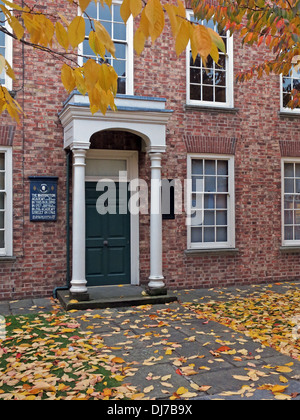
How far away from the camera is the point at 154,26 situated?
2314mm

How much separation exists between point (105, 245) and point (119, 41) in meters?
4.44

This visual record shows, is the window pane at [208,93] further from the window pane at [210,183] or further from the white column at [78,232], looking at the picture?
the white column at [78,232]

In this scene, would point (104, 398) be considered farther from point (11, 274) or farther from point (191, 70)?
point (191, 70)

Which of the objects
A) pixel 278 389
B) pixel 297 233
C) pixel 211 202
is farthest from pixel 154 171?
pixel 278 389

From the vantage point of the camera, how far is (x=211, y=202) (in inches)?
382

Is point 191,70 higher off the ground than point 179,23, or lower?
higher

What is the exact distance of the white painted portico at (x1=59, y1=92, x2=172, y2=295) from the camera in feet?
24.8

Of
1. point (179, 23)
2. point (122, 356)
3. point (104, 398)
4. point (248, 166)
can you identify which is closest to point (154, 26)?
point (179, 23)

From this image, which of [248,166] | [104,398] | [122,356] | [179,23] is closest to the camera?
[179,23]

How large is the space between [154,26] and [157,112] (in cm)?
579

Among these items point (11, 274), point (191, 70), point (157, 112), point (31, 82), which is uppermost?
point (191, 70)

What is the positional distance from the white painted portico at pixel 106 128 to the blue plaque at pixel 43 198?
2.73ft

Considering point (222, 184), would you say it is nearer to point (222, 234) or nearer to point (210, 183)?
point (210, 183)

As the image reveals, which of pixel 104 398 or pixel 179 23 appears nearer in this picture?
pixel 179 23
